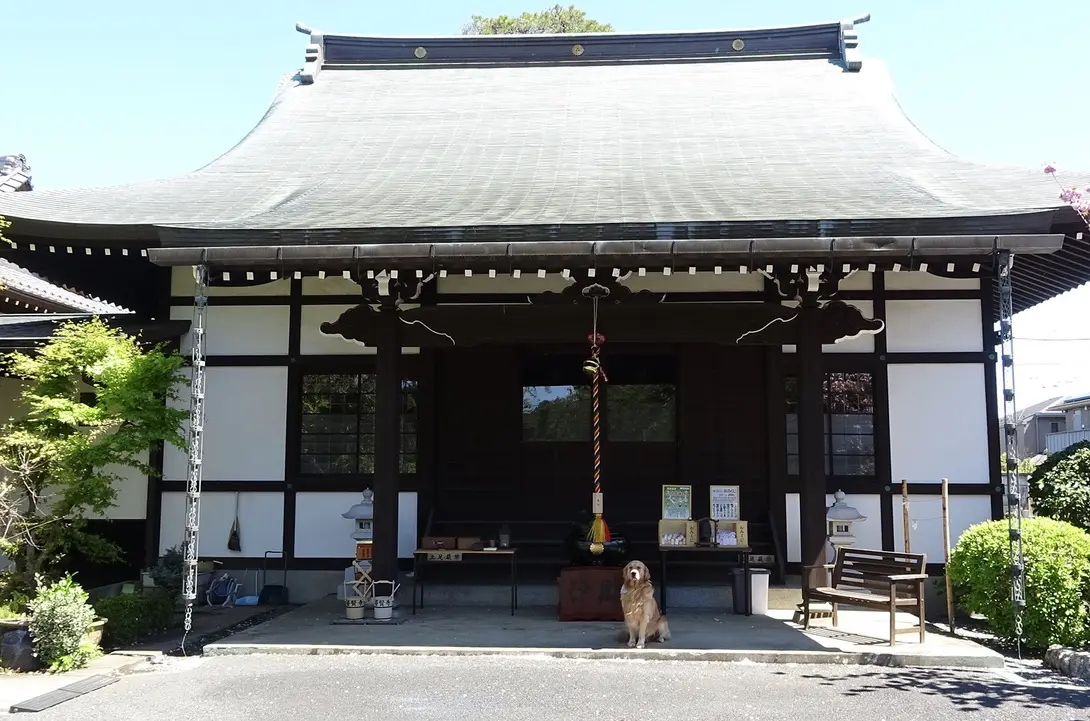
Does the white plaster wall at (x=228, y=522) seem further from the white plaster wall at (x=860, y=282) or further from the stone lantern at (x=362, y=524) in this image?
the white plaster wall at (x=860, y=282)

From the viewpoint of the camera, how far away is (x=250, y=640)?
6.62 m

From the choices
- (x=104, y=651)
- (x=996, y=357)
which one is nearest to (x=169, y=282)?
(x=104, y=651)

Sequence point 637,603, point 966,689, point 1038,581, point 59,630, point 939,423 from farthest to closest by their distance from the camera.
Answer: point 939,423, point 1038,581, point 637,603, point 59,630, point 966,689

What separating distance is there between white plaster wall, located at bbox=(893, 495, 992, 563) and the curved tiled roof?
3044 millimetres

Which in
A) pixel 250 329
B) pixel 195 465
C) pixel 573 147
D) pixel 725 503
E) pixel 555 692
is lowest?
pixel 555 692

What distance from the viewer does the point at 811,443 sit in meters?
7.41

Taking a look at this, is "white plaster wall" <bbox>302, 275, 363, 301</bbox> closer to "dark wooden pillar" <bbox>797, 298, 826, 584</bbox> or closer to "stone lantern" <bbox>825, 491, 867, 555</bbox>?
"dark wooden pillar" <bbox>797, 298, 826, 584</bbox>

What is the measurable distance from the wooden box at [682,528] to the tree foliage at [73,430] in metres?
4.36

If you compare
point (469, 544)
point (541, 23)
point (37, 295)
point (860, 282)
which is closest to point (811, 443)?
point (860, 282)

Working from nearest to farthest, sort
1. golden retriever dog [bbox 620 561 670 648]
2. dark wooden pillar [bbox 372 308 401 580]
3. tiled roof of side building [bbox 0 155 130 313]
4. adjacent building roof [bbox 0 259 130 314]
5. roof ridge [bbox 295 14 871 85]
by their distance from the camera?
golden retriever dog [bbox 620 561 670 648] → dark wooden pillar [bbox 372 308 401 580] → adjacent building roof [bbox 0 259 130 314] → tiled roof of side building [bbox 0 155 130 313] → roof ridge [bbox 295 14 871 85]

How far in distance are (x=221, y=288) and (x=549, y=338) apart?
3895 millimetres

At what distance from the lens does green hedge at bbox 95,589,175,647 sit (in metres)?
6.68

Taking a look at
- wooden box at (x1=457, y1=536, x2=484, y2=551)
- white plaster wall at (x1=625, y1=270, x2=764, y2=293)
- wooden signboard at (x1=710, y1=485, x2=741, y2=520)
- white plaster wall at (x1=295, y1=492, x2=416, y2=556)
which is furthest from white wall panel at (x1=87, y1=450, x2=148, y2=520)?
wooden signboard at (x1=710, y1=485, x2=741, y2=520)

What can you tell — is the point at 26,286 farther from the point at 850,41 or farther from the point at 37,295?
the point at 850,41
